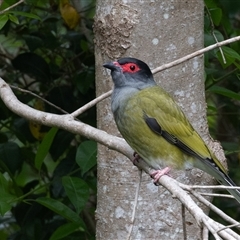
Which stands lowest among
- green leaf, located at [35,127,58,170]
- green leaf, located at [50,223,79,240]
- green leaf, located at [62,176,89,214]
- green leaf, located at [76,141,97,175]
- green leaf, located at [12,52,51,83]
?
green leaf, located at [50,223,79,240]

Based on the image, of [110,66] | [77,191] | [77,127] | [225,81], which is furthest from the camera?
[225,81]

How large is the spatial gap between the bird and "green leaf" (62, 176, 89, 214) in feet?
1.56

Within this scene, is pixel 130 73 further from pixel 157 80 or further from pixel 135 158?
pixel 135 158

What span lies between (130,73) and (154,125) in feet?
0.91

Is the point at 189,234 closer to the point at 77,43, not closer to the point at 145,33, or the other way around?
the point at 145,33

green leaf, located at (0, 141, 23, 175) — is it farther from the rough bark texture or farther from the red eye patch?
the red eye patch

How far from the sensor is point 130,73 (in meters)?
3.49

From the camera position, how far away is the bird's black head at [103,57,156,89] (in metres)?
3.37

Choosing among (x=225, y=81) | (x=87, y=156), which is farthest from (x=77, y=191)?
(x=225, y=81)

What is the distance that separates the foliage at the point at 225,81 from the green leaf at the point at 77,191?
2.62 ft

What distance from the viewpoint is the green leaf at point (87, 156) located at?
373cm

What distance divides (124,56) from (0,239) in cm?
210

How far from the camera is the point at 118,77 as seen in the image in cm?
347

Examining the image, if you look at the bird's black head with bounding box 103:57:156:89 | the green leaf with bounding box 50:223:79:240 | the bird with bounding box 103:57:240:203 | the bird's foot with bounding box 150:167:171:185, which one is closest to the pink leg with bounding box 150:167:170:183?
the bird's foot with bounding box 150:167:171:185
